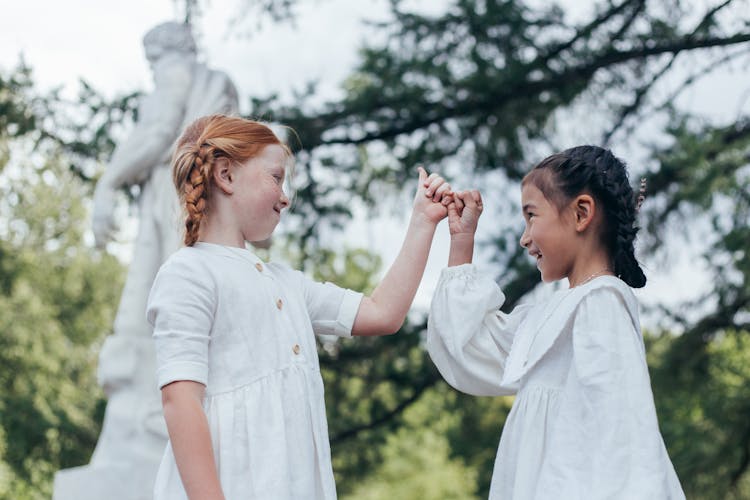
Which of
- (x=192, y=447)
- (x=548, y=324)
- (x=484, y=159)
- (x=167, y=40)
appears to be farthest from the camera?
(x=484, y=159)

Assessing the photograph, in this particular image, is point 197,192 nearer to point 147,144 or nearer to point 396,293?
point 396,293

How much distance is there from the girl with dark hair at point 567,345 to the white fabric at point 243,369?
1.52 feet

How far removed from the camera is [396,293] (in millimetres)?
2361

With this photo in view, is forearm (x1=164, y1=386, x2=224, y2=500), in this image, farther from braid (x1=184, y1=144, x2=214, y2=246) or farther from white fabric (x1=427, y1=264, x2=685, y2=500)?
white fabric (x1=427, y1=264, x2=685, y2=500)

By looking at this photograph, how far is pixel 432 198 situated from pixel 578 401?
0.61 meters

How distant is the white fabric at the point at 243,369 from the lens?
2.00 metres

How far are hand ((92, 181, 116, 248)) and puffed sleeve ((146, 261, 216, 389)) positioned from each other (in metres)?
2.78

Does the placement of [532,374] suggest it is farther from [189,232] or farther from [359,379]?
[359,379]

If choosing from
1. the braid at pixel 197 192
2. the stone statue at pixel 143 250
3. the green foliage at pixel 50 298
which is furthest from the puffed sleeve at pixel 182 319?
the green foliage at pixel 50 298

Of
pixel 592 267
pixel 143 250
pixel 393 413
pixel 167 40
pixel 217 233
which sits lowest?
pixel 592 267

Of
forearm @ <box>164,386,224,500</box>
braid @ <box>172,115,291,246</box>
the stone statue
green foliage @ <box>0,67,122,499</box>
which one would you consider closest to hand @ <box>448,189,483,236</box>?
braid @ <box>172,115,291,246</box>

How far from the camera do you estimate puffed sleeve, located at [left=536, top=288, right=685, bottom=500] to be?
207 centimetres

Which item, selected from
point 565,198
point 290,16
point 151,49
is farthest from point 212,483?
point 290,16

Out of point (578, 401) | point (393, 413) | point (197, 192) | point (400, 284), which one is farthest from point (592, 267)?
point (393, 413)
